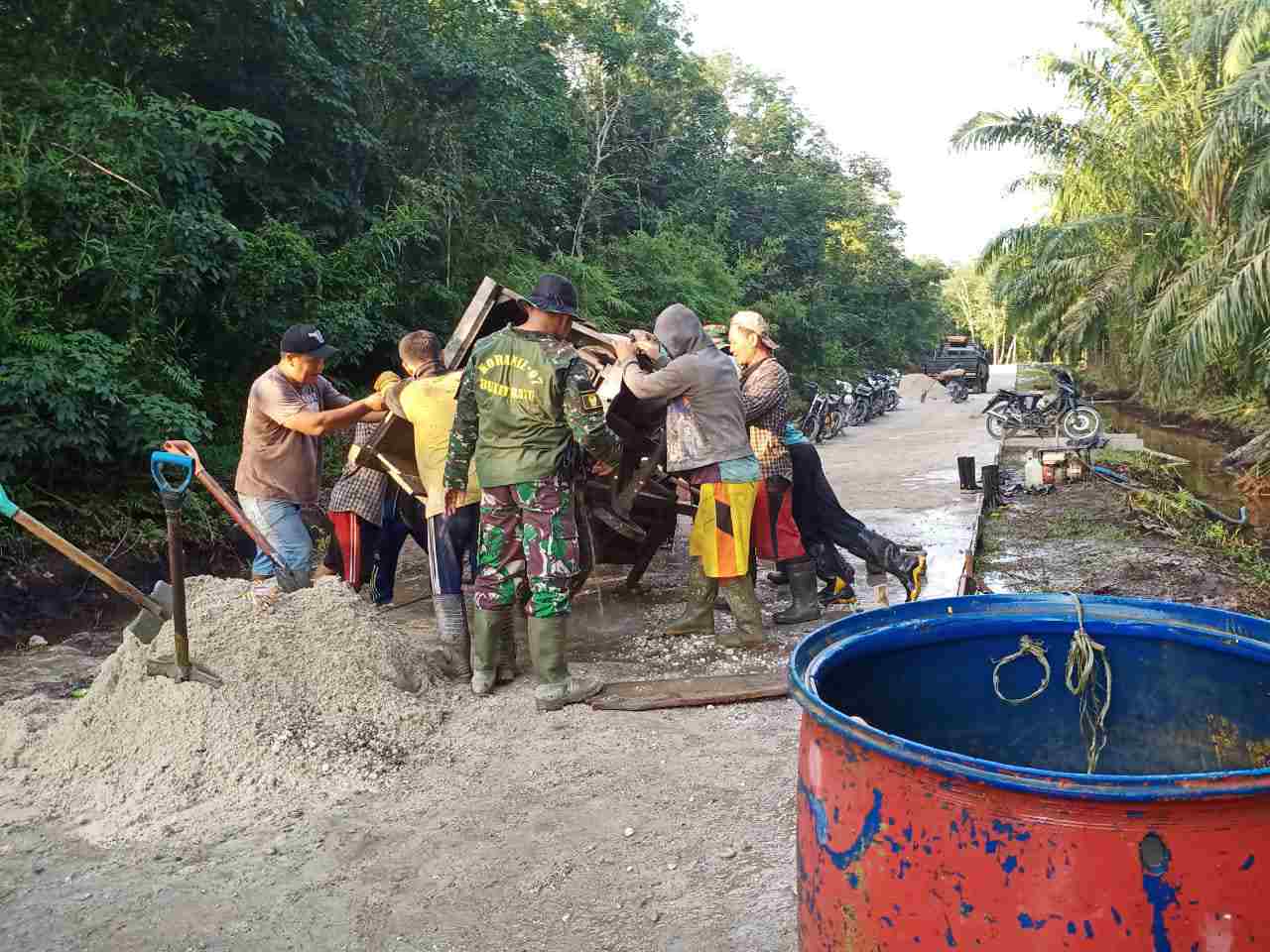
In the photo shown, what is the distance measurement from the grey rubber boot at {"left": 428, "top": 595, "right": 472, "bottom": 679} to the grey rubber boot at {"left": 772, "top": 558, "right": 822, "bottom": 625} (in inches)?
73.4

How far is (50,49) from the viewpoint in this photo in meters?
9.23

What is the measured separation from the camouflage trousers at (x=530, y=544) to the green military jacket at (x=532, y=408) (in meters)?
0.09

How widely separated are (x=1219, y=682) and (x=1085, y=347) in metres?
21.1

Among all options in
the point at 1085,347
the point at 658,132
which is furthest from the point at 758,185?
the point at 1085,347

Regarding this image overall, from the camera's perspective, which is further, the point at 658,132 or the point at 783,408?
the point at 658,132

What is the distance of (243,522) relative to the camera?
4.48 meters

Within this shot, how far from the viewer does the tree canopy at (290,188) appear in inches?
299

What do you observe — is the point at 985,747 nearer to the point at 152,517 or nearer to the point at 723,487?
the point at 723,487

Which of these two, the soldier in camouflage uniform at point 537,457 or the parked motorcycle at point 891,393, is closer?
the soldier in camouflage uniform at point 537,457

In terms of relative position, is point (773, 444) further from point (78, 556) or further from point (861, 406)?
point (861, 406)

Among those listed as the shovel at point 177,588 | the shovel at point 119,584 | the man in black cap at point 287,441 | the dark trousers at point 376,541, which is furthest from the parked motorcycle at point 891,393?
the shovel at point 177,588

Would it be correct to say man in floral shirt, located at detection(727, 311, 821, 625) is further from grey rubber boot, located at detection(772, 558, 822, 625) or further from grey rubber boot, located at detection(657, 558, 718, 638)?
grey rubber boot, located at detection(657, 558, 718, 638)

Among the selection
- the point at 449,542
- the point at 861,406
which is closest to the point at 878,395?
the point at 861,406

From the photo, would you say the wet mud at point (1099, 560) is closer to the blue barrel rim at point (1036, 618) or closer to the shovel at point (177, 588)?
the blue barrel rim at point (1036, 618)
